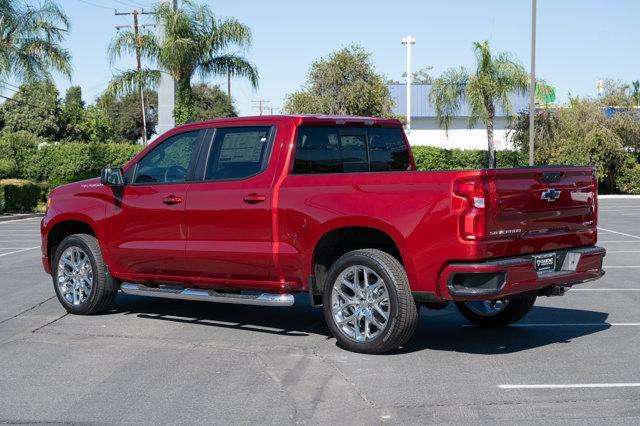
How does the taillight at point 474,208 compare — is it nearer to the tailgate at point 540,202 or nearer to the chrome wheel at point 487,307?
the tailgate at point 540,202

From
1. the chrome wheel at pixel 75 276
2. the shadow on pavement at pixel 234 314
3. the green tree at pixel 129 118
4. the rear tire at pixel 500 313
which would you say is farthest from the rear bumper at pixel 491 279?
the green tree at pixel 129 118

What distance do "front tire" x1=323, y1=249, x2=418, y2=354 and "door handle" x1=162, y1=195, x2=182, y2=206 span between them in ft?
6.11

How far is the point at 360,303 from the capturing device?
7.73 metres

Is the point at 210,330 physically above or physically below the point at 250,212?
below

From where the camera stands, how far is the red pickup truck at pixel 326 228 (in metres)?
7.18

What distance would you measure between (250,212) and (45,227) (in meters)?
3.05

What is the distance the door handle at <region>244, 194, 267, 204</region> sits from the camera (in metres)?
8.28

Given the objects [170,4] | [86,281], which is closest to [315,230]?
[86,281]

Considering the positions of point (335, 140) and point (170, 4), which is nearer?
point (335, 140)

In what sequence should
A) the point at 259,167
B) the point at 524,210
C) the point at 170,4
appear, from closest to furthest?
the point at 524,210 → the point at 259,167 → the point at 170,4

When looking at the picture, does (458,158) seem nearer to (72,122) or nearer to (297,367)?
(297,367)

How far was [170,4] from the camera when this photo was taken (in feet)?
116

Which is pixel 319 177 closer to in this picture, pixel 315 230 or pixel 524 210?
pixel 315 230

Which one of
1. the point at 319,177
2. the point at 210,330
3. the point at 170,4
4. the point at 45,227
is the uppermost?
the point at 170,4
